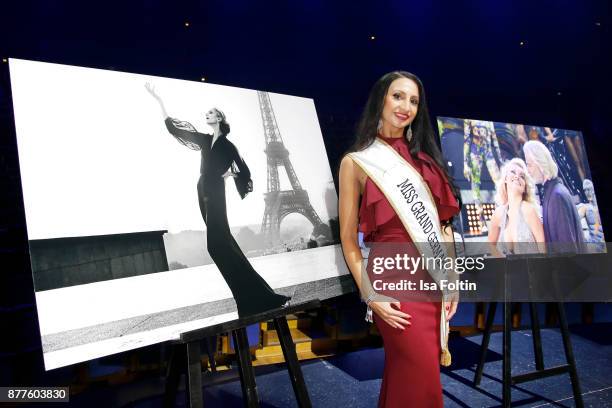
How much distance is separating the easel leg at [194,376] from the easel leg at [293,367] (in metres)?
0.39

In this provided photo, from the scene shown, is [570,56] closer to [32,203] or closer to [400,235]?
[400,235]

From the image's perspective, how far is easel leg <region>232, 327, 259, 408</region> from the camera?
65.7 inches

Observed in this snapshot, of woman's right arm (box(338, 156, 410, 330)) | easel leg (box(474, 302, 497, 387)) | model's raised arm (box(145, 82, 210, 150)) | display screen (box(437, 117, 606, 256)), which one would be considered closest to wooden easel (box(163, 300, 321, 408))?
woman's right arm (box(338, 156, 410, 330))

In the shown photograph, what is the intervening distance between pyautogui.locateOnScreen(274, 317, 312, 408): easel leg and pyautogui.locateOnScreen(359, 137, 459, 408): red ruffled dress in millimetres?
422

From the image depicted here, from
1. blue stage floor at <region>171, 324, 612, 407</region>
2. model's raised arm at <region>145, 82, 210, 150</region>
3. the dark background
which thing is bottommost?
blue stage floor at <region>171, 324, 612, 407</region>

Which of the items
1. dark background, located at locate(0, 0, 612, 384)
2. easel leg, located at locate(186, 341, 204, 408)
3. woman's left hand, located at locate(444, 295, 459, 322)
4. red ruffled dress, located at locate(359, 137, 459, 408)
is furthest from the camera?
dark background, located at locate(0, 0, 612, 384)

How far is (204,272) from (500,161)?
2443 mm

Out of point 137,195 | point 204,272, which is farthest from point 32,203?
point 204,272

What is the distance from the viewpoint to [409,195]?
7.06 feet

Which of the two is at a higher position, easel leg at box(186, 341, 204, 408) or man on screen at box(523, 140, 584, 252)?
man on screen at box(523, 140, 584, 252)

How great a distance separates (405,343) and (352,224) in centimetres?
62

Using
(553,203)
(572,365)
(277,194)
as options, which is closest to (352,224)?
(277,194)

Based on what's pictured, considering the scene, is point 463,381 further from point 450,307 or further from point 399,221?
point 399,221

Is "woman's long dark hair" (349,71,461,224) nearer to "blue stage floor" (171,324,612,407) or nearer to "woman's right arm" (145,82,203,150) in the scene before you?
"woman's right arm" (145,82,203,150)
